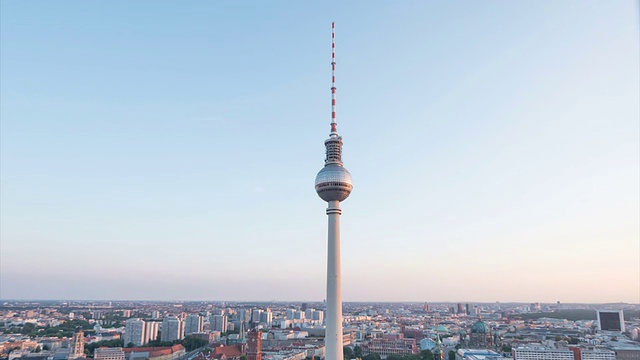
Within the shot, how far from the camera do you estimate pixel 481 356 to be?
70250 millimetres

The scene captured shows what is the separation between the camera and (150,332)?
94.6 meters

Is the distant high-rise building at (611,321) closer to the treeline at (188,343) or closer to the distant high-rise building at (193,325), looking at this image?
the treeline at (188,343)

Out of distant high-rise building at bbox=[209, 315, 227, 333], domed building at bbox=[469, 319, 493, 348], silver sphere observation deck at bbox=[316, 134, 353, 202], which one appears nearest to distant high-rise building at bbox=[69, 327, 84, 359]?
distant high-rise building at bbox=[209, 315, 227, 333]

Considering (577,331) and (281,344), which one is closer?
(281,344)

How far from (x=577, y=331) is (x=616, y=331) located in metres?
7.55

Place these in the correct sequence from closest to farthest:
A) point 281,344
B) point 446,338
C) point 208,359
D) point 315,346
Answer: point 208,359 → point 315,346 → point 281,344 → point 446,338

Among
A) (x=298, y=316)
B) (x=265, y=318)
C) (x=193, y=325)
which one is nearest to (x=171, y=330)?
(x=193, y=325)

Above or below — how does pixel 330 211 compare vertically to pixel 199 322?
above

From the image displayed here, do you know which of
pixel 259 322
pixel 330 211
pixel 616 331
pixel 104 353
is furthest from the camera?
pixel 259 322

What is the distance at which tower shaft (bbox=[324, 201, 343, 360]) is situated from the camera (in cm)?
3903

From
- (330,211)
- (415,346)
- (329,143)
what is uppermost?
(329,143)

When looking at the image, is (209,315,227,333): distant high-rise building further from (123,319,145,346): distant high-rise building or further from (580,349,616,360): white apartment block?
(580,349,616,360): white apartment block

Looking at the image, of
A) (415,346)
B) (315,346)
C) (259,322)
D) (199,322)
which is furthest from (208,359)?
(259,322)

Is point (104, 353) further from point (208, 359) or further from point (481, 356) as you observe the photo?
point (481, 356)
